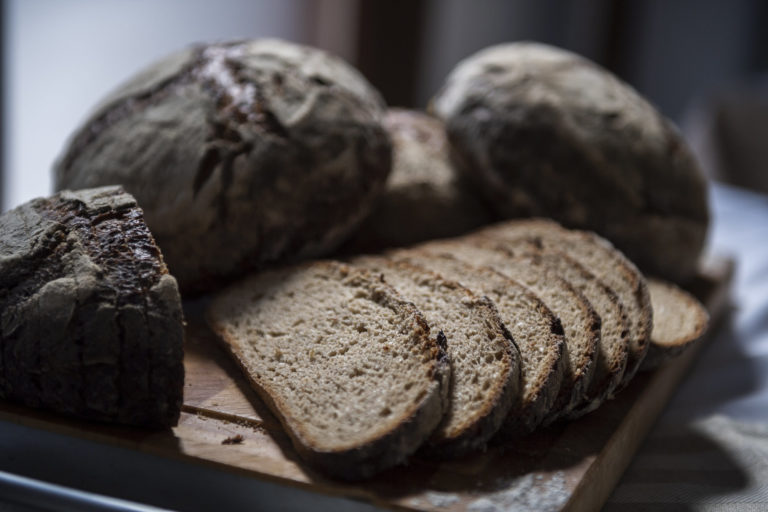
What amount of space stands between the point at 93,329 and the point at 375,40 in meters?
3.77

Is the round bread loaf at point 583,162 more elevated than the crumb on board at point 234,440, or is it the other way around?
the round bread loaf at point 583,162

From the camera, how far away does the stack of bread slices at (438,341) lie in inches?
60.4

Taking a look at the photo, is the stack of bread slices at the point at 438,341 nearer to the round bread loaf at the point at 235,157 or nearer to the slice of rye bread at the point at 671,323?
the slice of rye bread at the point at 671,323

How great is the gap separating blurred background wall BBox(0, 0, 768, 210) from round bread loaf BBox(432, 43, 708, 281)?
1.72 metres

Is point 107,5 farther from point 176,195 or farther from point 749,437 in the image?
point 749,437

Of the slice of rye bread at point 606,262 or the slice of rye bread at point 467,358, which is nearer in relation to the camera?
the slice of rye bread at point 467,358

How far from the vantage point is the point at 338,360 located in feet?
5.69

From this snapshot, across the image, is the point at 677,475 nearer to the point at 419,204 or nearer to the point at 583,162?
the point at 583,162

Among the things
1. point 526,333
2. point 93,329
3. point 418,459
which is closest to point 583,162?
point 526,333

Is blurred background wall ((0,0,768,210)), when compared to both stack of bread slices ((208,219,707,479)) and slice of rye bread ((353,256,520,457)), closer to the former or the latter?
stack of bread slices ((208,219,707,479))

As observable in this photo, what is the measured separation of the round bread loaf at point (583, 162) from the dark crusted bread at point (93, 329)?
1.42 m

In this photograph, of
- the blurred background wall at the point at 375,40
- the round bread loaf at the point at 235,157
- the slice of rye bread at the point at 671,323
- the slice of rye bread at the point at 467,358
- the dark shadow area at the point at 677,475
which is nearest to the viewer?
the slice of rye bread at the point at 467,358

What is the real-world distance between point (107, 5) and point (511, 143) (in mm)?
2038

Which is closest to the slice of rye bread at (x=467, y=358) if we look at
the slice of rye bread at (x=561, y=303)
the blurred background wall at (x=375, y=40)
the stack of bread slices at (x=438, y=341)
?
the stack of bread slices at (x=438, y=341)
